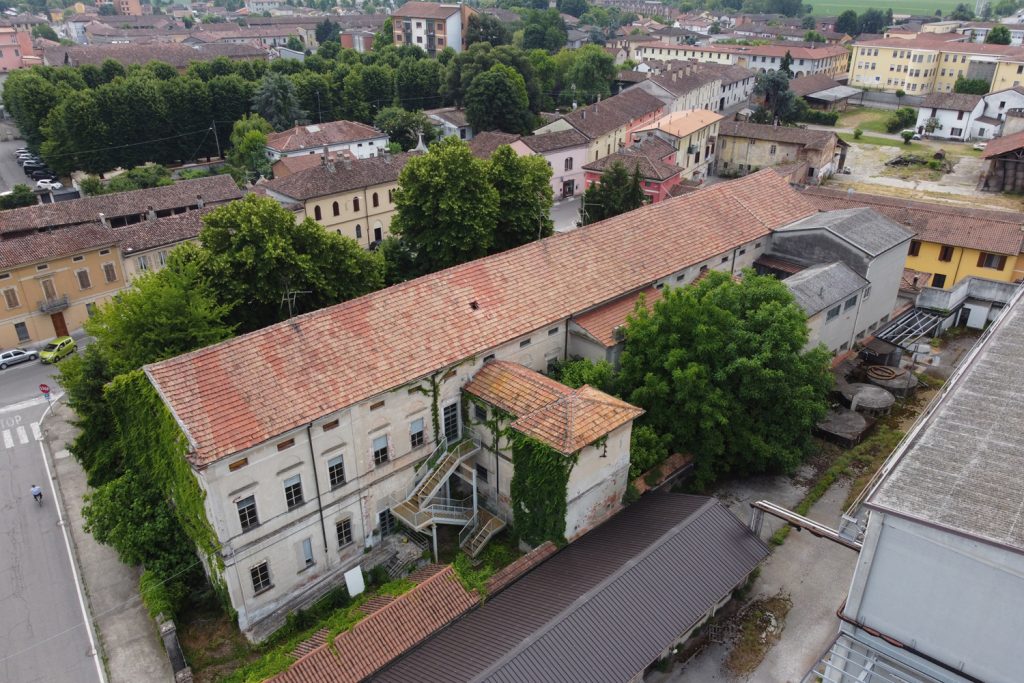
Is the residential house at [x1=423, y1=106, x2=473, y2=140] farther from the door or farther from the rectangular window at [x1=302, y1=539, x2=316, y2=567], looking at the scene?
the rectangular window at [x1=302, y1=539, x2=316, y2=567]

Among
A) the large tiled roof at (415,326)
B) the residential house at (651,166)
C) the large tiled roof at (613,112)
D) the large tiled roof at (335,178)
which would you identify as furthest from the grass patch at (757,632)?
the large tiled roof at (613,112)

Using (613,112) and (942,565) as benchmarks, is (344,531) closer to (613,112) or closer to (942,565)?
(942,565)

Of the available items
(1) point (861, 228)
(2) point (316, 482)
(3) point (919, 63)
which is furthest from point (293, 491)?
(3) point (919, 63)

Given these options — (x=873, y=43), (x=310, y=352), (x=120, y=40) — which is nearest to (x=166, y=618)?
(x=310, y=352)

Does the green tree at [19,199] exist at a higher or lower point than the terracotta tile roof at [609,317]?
lower

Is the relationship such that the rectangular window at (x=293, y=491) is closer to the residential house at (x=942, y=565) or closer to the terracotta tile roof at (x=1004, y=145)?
the residential house at (x=942, y=565)
